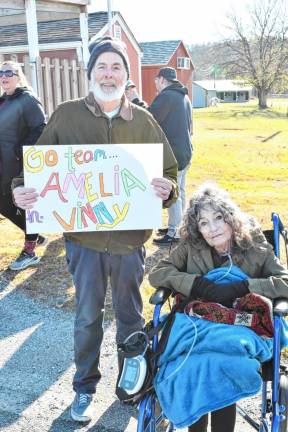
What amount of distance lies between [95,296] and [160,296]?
1.42 feet

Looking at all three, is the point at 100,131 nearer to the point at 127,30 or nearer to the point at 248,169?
the point at 248,169

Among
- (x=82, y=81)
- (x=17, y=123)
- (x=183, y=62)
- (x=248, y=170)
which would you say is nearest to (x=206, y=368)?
(x=17, y=123)

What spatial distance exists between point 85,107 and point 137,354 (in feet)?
4.21

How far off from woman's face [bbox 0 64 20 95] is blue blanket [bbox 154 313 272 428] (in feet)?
10.7

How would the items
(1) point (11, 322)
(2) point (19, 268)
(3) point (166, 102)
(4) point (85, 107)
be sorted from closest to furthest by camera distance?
(4) point (85, 107) < (1) point (11, 322) < (2) point (19, 268) < (3) point (166, 102)

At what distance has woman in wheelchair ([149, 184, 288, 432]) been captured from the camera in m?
2.54

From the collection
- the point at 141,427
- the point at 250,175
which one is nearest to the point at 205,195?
the point at 141,427

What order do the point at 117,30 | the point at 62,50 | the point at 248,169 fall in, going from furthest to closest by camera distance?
the point at 117,30 < the point at 62,50 < the point at 248,169

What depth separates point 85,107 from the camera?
2719mm

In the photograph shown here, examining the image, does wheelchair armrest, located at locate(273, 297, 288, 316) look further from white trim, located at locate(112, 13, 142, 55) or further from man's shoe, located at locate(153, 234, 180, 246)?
white trim, located at locate(112, 13, 142, 55)

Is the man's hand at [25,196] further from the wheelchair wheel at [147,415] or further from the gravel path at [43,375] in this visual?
the gravel path at [43,375]

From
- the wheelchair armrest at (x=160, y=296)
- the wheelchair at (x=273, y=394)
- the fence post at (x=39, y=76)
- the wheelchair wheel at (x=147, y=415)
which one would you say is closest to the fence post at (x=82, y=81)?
the fence post at (x=39, y=76)

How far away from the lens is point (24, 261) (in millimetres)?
5391

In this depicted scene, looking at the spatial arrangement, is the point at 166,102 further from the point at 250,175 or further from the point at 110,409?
the point at 250,175
